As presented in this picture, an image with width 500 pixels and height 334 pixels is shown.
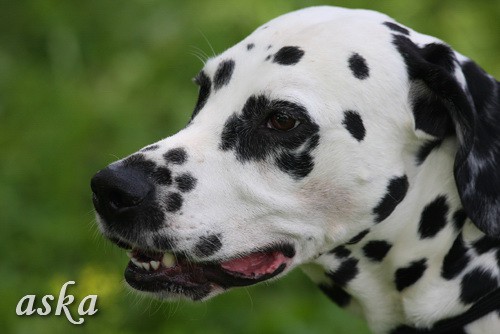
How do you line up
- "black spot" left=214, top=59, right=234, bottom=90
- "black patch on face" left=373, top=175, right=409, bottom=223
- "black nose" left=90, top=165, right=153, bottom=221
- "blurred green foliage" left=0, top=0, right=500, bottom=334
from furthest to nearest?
"blurred green foliage" left=0, top=0, right=500, bottom=334 → "black spot" left=214, top=59, right=234, bottom=90 → "black patch on face" left=373, top=175, right=409, bottom=223 → "black nose" left=90, top=165, right=153, bottom=221

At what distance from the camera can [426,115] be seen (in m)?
3.98

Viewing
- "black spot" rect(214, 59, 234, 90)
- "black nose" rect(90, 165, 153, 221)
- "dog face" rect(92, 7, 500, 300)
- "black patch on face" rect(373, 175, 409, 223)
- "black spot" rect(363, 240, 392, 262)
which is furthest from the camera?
"black spot" rect(214, 59, 234, 90)

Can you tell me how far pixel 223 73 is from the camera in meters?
4.19

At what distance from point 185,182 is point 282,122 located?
0.44 m

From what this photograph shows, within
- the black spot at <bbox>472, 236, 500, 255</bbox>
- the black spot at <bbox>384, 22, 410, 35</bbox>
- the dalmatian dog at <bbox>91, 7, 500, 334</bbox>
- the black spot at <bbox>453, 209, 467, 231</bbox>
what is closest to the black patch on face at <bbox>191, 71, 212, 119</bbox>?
the dalmatian dog at <bbox>91, 7, 500, 334</bbox>

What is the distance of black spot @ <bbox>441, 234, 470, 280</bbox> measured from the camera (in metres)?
3.98

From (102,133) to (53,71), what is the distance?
3.46 feet

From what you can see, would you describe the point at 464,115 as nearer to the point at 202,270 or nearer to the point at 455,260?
the point at 455,260

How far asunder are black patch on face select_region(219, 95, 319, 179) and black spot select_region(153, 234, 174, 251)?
0.42m

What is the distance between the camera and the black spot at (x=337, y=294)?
4.27 m

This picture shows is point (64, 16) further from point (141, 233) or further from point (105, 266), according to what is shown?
point (141, 233)

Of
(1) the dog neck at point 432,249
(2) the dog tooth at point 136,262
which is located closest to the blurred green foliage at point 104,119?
(2) the dog tooth at point 136,262

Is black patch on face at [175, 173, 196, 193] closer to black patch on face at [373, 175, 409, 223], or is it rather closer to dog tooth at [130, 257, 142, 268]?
dog tooth at [130, 257, 142, 268]

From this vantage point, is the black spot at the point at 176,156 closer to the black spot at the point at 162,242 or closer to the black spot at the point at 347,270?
the black spot at the point at 162,242
